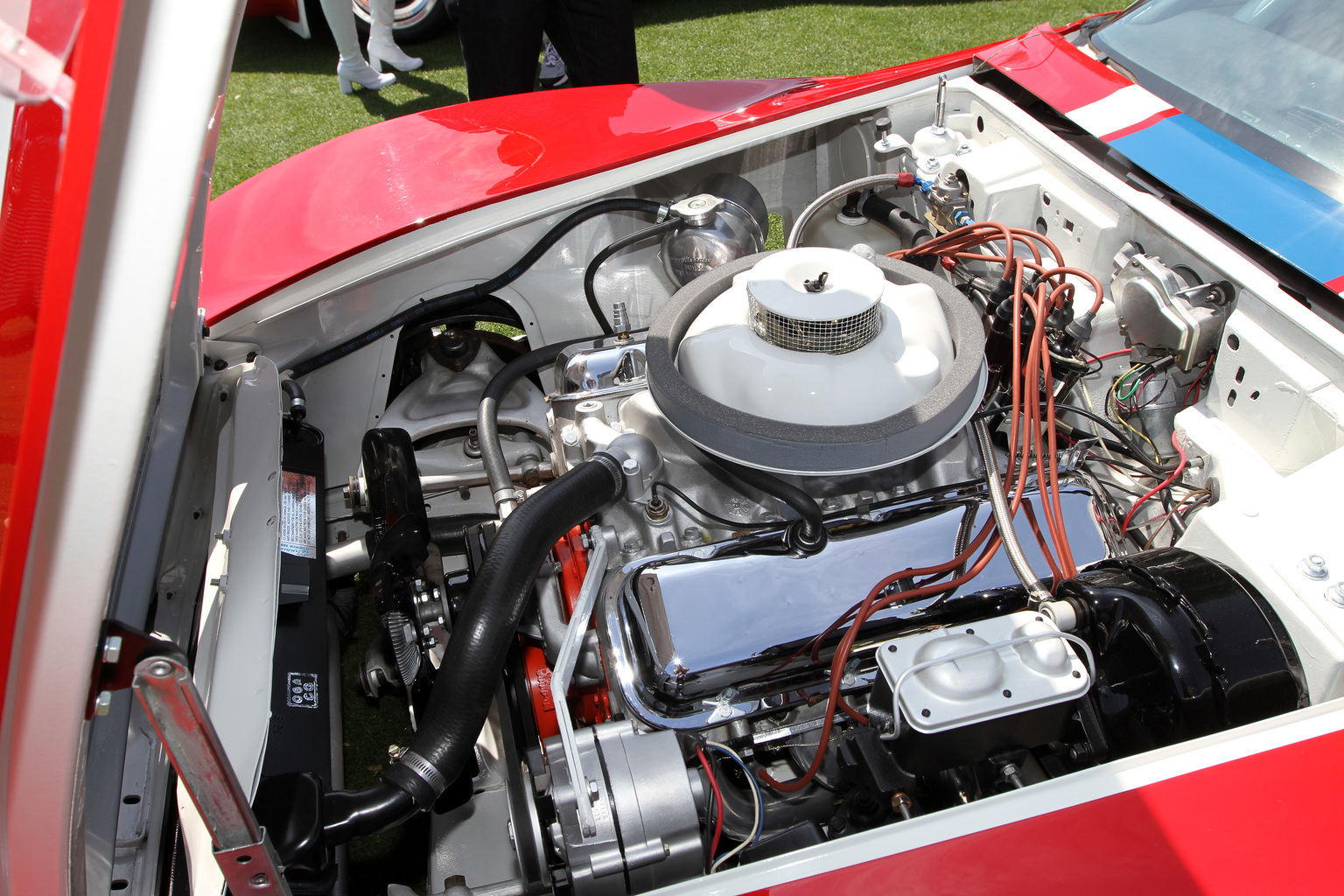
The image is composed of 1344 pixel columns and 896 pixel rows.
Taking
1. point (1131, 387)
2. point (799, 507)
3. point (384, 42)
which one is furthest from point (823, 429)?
point (384, 42)

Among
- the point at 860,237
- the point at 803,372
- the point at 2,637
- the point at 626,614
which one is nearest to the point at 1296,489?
the point at 803,372

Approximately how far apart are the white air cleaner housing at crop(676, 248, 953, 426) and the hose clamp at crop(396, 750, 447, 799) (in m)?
0.65

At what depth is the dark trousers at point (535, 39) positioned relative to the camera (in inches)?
117

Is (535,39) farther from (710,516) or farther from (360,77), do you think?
(360,77)

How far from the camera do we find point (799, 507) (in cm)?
133

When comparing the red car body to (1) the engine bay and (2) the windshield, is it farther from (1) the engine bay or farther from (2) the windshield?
(2) the windshield

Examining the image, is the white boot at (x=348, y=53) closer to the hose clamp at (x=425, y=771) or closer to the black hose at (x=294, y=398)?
the black hose at (x=294, y=398)

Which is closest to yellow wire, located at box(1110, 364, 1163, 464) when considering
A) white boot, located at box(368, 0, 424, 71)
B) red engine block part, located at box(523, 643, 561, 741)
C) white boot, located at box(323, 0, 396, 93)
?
red engine block part, located at box(523, 643, 561, 741)

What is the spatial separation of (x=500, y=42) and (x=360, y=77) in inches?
97.4

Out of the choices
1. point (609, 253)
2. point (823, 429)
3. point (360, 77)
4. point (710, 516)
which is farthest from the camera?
point (360, 77)

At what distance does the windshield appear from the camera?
1619mm

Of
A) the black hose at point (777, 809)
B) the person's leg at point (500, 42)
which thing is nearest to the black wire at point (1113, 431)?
the black hose at point (777, 809)

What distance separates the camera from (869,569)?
1.33 m

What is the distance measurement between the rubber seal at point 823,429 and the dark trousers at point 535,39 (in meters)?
1.99
